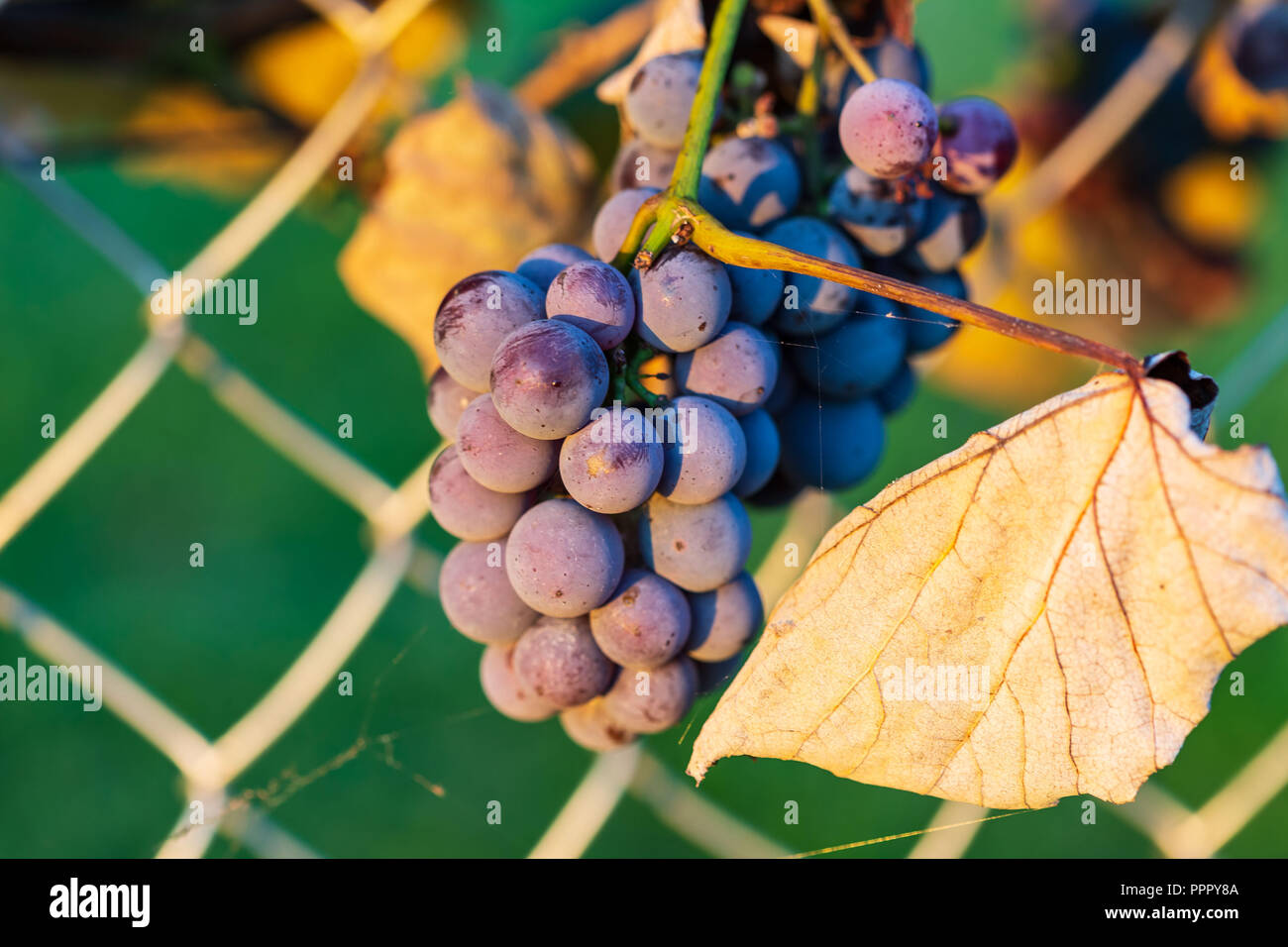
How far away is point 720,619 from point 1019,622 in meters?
0.11

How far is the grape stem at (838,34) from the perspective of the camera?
38cm

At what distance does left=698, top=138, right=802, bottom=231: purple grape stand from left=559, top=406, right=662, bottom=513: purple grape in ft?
0.34

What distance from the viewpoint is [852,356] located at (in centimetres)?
38

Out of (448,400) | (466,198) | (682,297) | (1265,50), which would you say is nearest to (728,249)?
(682,297)

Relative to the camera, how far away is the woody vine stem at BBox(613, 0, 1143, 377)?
29 cm

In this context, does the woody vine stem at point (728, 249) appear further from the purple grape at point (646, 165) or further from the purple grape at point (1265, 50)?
the purple grape at point (1265, 50)

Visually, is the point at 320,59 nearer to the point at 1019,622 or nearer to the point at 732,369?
the point at 732,369

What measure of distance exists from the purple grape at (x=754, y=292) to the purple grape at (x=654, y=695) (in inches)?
5.4

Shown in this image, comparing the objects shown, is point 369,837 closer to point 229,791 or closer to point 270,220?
point 229,791

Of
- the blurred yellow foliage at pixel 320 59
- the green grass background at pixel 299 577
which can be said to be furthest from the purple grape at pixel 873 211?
the blurred yellow foliage at pixel 320 59

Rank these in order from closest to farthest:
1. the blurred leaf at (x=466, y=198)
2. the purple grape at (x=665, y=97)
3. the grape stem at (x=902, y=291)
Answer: the grape stem at (x=902, y=291) < the purple grape at (x=665, y=97) < the blurred leaf at (x=466, y=198)

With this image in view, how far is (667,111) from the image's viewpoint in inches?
15.3

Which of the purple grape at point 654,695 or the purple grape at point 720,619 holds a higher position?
the purple grape at point 720,619
